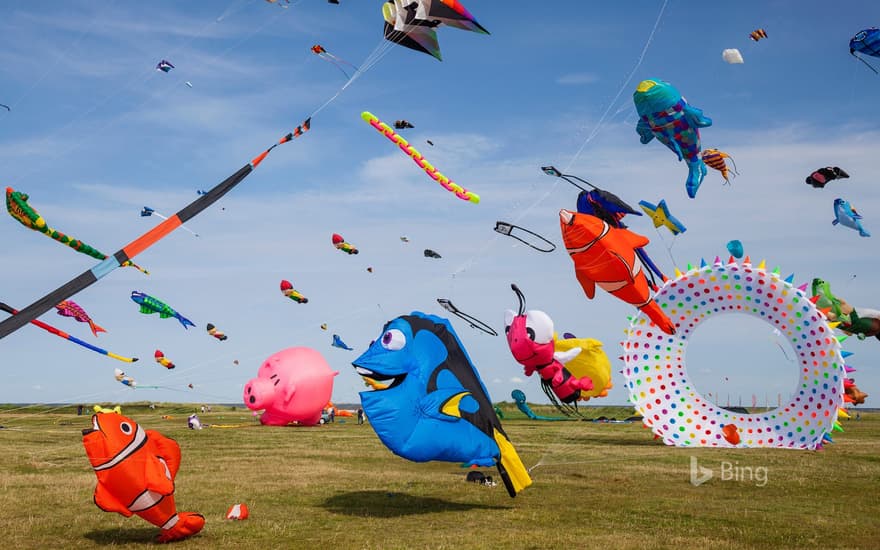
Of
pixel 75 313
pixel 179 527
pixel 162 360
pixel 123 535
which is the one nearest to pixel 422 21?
pixel 179 527

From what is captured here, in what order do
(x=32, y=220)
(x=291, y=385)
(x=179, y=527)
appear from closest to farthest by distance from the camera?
(x=32, y=220) < (x=179, y=527) < (x=291, y=385)

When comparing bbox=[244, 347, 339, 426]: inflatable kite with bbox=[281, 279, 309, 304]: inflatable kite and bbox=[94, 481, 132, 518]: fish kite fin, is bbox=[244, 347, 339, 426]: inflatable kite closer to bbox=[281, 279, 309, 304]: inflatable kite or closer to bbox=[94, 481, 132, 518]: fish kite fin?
bbox=[281, 279, 309, 304]: inflatable kite

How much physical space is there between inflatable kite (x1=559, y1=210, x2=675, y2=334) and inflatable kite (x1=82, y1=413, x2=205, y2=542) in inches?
294

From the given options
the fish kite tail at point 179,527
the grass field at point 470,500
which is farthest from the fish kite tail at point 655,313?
the fish kite tail at point 179,527

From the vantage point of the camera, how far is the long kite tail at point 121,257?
4.19 meters

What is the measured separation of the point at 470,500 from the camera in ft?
46.2

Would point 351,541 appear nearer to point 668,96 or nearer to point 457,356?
point 457,356

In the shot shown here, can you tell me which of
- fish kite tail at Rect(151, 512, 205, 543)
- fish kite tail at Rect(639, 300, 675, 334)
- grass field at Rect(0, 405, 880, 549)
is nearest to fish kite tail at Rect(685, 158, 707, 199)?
fish kite tail at Rect(639, 300, 675, 334)

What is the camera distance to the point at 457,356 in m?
13.4

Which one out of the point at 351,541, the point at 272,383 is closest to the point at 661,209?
the point at 351,541

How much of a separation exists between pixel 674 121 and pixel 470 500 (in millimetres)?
8682

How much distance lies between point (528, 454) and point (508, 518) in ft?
31.8

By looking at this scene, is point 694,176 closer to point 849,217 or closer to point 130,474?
point 849,217

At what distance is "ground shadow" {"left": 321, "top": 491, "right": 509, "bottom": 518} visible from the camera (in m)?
13.0
